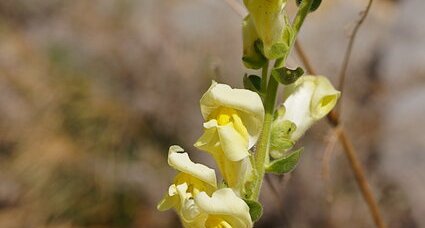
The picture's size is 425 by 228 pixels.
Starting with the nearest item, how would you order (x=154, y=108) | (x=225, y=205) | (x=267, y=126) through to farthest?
(x=225, y=205), (x=267, y=126), (x=154, y=108)

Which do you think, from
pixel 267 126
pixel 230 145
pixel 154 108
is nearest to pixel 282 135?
pixel 267 126

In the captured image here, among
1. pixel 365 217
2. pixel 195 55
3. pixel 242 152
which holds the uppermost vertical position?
pixel 242 152

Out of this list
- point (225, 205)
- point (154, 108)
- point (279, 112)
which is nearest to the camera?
point (225, 205)

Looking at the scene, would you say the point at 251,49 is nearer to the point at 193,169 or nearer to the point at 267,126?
the point at 267,126

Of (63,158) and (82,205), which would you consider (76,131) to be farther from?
(82,205)

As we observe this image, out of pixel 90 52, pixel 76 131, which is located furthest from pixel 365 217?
pixel 90 52

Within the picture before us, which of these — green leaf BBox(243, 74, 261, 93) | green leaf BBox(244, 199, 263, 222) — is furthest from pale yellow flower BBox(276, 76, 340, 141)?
green leaf BBox(244, 199, 263, 222)

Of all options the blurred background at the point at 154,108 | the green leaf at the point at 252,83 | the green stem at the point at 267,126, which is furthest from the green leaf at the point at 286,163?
the blurred background at the point at 154,108
